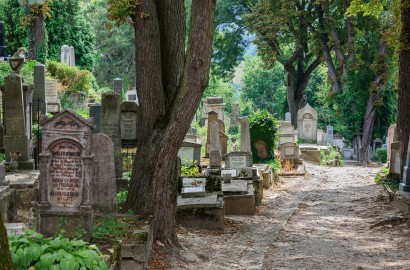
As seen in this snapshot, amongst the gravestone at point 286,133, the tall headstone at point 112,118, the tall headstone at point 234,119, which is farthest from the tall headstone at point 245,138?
the tall headstone at point 234,119

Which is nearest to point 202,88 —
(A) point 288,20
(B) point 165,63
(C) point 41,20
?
(B) point 165,63

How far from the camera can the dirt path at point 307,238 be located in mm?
9734

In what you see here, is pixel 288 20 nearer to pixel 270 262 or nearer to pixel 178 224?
pixel 178 224

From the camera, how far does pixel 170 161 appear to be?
9.78 meters

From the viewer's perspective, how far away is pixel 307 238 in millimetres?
12008

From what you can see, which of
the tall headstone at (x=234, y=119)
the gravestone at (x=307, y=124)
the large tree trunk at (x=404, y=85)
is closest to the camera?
the large tree trunk at (x=404, y=85)

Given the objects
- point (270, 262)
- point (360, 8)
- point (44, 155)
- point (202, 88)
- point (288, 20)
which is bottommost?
point (270, 262)

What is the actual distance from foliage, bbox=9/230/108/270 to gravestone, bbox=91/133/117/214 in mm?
3188

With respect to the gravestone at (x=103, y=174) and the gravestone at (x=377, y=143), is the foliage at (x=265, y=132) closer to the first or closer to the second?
the gravestone at (x=103, y=174)

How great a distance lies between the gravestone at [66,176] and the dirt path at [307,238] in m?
1.81

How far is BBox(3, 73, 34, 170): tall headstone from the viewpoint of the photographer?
1342 cm

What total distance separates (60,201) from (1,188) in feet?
7.96

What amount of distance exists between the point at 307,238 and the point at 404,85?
5971 mm

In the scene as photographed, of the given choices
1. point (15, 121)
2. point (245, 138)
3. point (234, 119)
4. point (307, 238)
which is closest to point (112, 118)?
point (15, 121)
